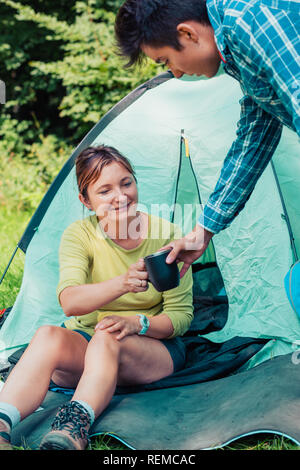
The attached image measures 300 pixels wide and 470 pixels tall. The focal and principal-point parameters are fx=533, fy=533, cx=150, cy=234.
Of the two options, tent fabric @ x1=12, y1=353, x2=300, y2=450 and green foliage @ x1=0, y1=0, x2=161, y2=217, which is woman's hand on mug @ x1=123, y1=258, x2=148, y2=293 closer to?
tent fabric @ x1=12, y1=353, x2=300, y2=450

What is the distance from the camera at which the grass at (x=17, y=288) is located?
1408 millimetres

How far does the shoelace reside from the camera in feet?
4.35

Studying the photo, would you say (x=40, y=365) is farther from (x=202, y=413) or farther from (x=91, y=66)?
(x=91, y=66)

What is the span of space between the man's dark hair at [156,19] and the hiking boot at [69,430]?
3.12 feet

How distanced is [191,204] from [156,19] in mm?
1423

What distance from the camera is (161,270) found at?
153 centimetres

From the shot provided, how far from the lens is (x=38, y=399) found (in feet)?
4.87

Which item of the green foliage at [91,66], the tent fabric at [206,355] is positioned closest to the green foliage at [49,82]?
the green foliage at [91,66]

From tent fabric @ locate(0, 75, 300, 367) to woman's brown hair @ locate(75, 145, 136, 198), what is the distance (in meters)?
0.47

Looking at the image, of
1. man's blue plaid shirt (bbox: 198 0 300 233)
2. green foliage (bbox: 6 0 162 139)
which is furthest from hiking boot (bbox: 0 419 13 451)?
green foliage (bbox: 6 0 162 139)

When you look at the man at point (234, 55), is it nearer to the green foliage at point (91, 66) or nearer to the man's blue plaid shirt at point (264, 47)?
the man's blue plaid shirt at point (264, 47)

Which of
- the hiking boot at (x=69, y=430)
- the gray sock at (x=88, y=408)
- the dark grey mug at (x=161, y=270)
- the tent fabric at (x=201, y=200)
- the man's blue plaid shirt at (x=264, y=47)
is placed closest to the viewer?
the man's blue plaid shirt at (x=264, y=47)

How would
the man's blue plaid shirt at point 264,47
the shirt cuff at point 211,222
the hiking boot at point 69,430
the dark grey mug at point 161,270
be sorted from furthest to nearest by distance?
the shirt cuff at point 211,222
the dark grey mug at point 161,270
the hiking boot at point 69,430
the man's blue plaid shirt at point 264,47
